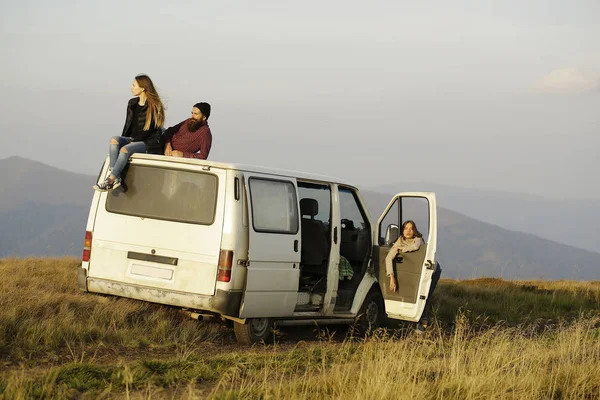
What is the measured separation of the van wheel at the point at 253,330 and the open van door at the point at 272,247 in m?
0.17

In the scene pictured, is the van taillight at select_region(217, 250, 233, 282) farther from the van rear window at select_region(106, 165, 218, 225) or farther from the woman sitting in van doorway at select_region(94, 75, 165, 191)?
the woman sitting in van doorway at select_region(94, 75, 165, 191)

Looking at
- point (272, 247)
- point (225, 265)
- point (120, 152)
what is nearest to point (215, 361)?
point (225, 265)

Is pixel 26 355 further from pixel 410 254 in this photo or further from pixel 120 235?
pixel 410 254

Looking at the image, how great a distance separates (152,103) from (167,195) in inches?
61.2

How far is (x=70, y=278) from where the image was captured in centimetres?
1405

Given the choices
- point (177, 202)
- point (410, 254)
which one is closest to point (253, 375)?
point (177, 202)

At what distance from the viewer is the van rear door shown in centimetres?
972

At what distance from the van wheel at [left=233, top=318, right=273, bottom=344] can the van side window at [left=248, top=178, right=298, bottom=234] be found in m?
1.10

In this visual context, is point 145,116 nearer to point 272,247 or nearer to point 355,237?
point 272,247

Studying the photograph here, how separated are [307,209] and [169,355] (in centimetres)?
314

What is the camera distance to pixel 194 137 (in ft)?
37.4

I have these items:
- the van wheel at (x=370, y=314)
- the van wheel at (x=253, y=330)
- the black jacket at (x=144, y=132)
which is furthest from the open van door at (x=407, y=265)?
the black jacket at (x=144, y=132)

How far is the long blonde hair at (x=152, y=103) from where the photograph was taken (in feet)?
35.9

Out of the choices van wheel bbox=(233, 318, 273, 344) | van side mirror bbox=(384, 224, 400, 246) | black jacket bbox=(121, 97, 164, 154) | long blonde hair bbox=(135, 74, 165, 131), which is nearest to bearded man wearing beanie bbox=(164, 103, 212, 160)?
black jacket bbox=(121, 97, 164, 154)
